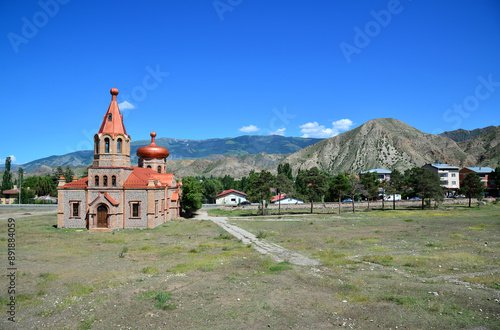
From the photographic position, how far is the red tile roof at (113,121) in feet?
147

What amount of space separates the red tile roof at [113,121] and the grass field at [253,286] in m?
17.9

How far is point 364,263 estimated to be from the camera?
2338cm

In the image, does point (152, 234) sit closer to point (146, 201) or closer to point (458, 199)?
point (146, 201)

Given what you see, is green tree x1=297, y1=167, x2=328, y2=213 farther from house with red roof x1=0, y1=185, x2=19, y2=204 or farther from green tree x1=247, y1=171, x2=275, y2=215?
house with red roof x1=0, y1=185, x2=19, y2=204

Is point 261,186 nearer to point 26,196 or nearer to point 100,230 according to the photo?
point 100,230

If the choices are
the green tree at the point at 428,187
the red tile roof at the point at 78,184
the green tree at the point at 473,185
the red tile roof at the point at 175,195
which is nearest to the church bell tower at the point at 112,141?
the red tile roof at the point at 78,184

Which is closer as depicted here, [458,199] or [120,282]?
[120,282]

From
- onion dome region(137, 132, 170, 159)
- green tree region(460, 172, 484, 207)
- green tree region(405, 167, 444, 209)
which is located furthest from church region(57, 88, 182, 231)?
green tree region(460, 172, 484, 207)

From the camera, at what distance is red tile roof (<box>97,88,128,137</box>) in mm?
44875

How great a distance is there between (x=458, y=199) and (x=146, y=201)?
92.7m

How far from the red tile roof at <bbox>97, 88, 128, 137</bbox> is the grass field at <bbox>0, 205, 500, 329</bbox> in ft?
58.6

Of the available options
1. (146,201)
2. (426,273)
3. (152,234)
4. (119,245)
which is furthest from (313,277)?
(146,201)

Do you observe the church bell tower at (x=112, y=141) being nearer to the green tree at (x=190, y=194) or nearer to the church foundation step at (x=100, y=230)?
the church foundation step at (x=100, y=230)

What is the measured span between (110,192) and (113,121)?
9.73 meters
